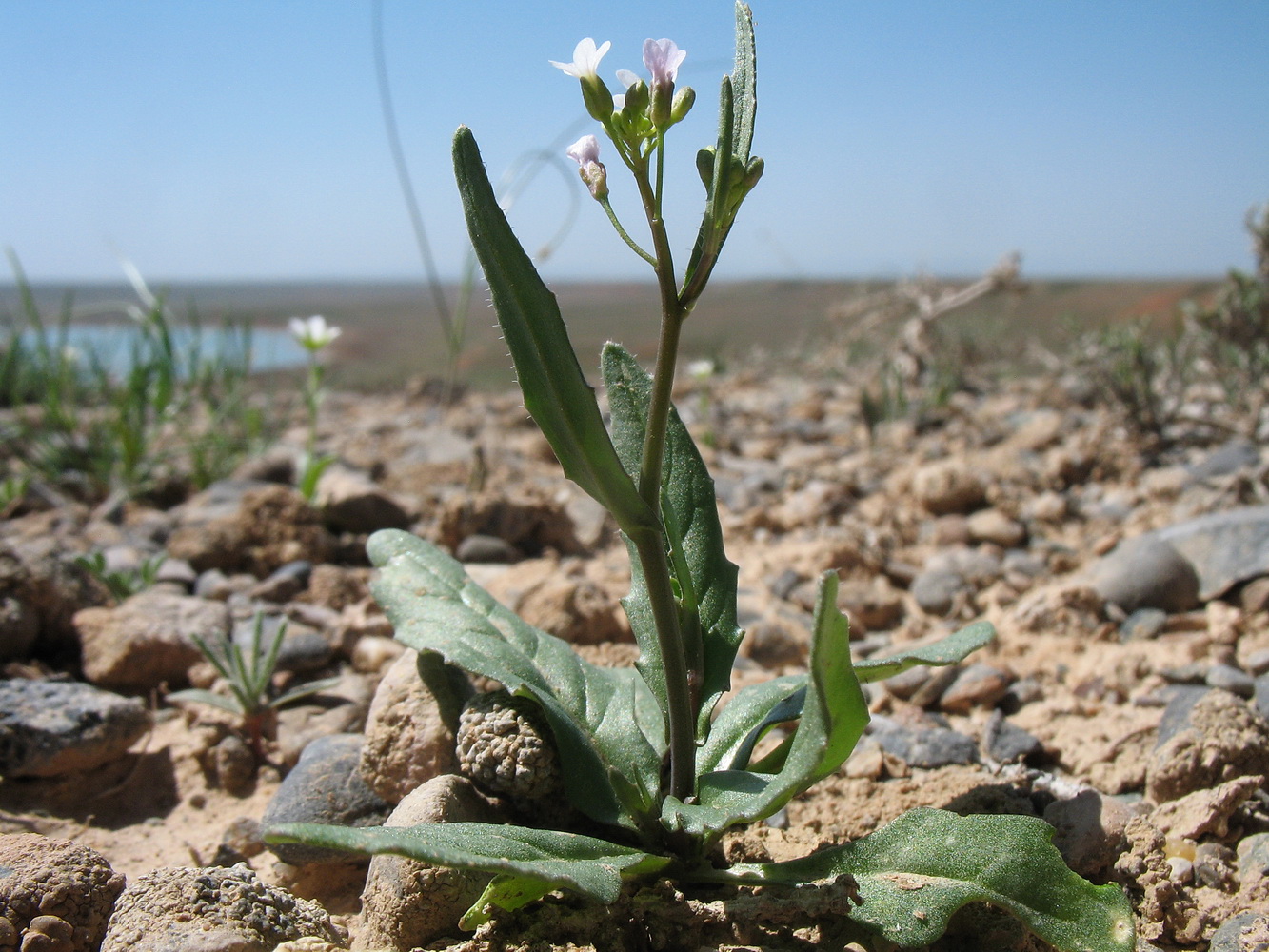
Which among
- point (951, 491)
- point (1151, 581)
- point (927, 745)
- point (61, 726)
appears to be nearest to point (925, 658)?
point (927, 745)

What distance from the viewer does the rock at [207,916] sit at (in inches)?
59.3

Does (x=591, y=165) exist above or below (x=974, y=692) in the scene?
above

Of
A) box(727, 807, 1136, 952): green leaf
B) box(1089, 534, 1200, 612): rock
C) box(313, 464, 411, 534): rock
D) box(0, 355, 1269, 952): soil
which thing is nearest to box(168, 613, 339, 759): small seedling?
box(0, 355, 1269, 952): soil

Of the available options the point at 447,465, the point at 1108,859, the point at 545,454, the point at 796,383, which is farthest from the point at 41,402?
the point at 796,383

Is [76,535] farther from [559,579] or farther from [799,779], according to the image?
[799,779]

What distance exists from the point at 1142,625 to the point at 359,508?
3.04 m

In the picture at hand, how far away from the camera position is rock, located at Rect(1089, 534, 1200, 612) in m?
3.25

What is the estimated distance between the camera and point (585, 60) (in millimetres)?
1572

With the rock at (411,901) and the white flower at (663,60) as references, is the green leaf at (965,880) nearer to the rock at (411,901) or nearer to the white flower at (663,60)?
the rock at (411,901)

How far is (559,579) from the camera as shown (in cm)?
303

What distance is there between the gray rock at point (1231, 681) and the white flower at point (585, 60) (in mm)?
2193

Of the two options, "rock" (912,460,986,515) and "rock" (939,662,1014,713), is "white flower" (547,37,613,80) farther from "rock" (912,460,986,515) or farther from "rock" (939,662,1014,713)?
"rock" (912,460,986,515)

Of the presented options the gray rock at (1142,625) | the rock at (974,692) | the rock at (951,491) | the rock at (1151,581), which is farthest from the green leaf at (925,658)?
→ the rock at (951,491)

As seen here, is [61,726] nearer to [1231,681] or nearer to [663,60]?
[663,60]
